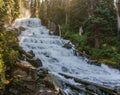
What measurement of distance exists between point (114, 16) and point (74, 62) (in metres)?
9.55

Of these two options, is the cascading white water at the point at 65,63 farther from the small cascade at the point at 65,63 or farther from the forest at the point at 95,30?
the forest at the point at 95,30

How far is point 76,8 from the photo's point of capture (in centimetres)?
3306

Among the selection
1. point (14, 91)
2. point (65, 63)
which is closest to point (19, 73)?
point (14, 91)

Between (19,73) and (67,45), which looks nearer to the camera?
(19,73)

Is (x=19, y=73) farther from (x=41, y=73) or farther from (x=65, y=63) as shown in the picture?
(x=65, y=63)

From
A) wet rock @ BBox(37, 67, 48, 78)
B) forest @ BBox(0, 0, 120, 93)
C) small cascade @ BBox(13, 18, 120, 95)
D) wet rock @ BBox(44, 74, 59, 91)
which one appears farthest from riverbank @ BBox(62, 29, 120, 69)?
wet rock @ BBox(44, 74, 59, 91)

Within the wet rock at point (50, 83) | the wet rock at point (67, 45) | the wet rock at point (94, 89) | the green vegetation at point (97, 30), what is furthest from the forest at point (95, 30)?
the wet rock at point (94, 89)

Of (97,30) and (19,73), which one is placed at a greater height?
(97,30)

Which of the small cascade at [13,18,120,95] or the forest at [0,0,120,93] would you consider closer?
the small cascade at [13,18,120,95]

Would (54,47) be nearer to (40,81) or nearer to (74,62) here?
(74,62)

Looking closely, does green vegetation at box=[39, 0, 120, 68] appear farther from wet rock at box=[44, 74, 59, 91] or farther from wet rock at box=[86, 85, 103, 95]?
wet rock at box=[44, 74, 59, 91]

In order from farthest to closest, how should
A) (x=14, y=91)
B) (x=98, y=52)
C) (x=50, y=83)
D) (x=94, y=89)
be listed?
(x=98, y=52), (x=94, y=89), (x=50, y=83), (x=14, y=91)

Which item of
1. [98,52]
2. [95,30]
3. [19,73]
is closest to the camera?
[19,73]

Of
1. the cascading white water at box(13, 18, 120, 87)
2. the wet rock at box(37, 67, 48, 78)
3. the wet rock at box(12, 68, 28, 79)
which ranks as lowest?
the cascading white water at box(13, 18, 120, 87)
